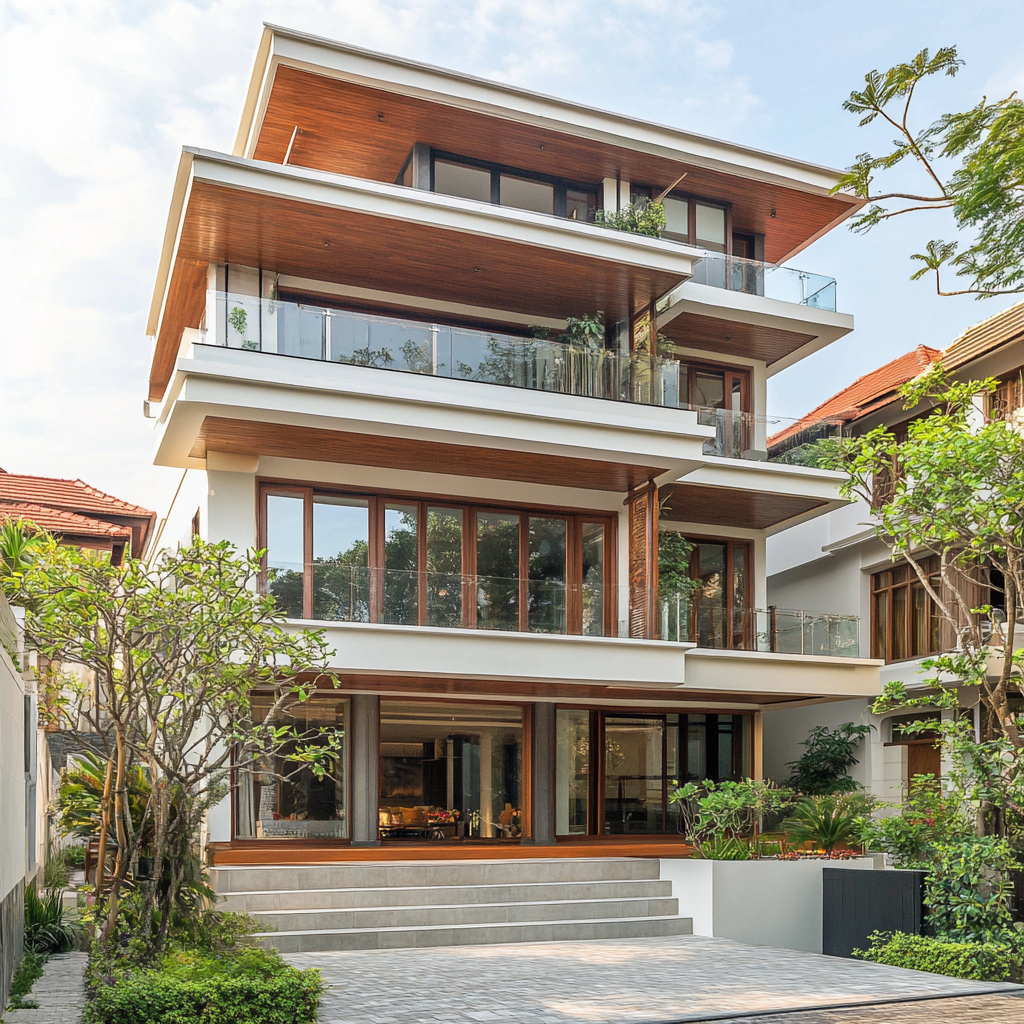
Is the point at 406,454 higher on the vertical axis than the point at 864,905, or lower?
higher

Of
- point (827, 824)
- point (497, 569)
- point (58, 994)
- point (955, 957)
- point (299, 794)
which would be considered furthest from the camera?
point (497, 569)

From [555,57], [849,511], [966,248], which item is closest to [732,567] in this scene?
[849,511]

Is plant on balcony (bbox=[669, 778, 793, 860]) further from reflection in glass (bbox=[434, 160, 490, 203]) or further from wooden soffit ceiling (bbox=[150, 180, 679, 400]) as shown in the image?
reflection in glass (bbox=[434, 160, 490, 203])

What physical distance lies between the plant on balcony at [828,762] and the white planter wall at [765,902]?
26.2 feet

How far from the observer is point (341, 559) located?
18.0 meters

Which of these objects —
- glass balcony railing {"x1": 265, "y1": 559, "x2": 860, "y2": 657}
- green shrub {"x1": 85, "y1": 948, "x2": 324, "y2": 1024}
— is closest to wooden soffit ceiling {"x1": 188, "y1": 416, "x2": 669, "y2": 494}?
glass balcony railing {"x1": 265, "y1": 559, "x2": 860, "y2": 657}

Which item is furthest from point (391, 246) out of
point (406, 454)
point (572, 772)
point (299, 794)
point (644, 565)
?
point (572, 772)

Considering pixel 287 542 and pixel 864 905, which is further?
pixel 287 542

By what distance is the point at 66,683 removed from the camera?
34.9 ft

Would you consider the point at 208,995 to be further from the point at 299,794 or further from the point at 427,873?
the point at 299,794

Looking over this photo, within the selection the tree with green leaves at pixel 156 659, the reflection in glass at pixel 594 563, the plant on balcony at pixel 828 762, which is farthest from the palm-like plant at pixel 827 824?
the tree with green leaves at pixel 156 659

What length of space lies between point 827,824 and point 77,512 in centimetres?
1434

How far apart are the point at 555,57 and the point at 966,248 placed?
9.44m

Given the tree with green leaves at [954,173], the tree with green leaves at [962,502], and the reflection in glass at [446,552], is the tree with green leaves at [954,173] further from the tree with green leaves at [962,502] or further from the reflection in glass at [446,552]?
the reflection in glass at [446,552]
